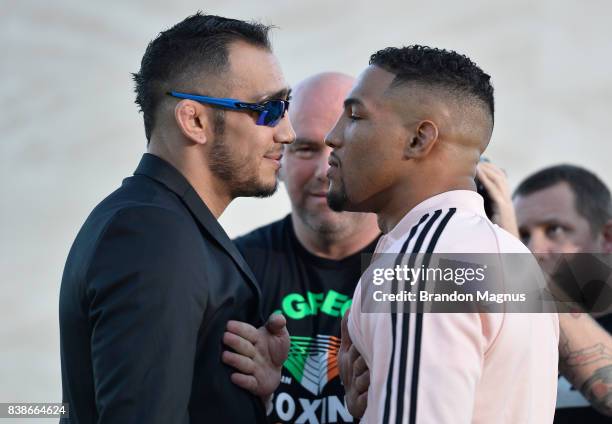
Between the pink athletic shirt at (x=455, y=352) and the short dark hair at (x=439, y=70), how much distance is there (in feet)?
0.99

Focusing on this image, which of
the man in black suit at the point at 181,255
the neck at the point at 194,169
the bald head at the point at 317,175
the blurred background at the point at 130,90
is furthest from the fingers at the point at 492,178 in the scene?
the blurred background at the point at 130,90

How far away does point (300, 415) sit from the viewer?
10.7ft

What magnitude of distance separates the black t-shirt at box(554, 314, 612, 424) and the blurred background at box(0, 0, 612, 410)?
4260 mm

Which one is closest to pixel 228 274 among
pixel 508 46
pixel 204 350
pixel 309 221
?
pixel 204 350

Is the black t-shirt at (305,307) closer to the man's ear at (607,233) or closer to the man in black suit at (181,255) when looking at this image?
the man in black suit at (181,255)

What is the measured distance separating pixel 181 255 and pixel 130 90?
658 centimetres

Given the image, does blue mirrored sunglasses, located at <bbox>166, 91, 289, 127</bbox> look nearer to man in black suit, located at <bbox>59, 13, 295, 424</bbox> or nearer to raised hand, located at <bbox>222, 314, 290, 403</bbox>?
man in black suit, located at <bbox>59, 13, 295, 424</bbox>

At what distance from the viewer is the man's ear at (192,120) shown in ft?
8.40

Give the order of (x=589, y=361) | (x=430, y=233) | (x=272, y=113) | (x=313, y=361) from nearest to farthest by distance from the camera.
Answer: (x=430, y=233) < (x=272, y=113) < (x=589, y=361) < (x=313, y=361)

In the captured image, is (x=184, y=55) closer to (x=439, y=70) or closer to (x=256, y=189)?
(x=256, y=189)

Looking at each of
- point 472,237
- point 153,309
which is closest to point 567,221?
point 472,237

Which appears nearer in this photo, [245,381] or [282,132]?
[245,381]

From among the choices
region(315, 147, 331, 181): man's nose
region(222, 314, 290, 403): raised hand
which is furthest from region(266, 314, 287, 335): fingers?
region(315, 147, 331, 181): man's nose

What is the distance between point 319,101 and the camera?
4141 millimetres
